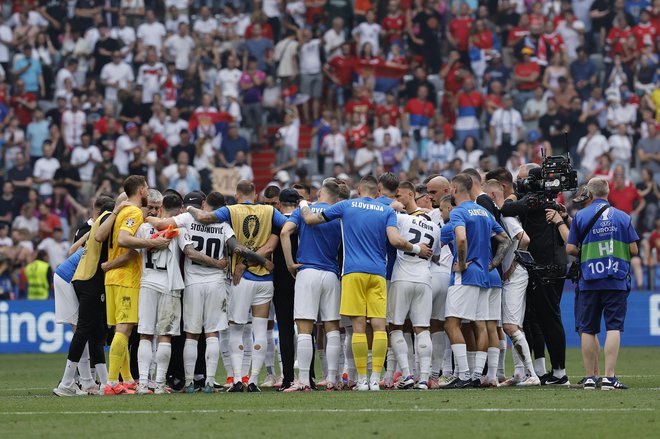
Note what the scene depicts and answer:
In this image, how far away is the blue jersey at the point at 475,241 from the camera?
15742mm

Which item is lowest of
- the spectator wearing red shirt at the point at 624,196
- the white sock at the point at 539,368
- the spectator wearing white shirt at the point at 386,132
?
the white sock at the point at 539,368

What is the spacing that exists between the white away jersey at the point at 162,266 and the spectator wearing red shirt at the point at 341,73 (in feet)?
58.1

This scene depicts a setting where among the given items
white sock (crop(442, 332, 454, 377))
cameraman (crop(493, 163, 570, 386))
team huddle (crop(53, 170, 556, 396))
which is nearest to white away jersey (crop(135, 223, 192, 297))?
team huddle (crop(53, 170, 556, 396))

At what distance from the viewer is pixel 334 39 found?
33.2 metres

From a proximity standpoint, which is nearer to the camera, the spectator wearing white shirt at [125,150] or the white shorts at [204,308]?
the white shorts at [204,308]

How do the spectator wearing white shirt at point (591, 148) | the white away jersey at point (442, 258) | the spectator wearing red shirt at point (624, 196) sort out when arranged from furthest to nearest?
the spectator wearing white shirt at point (591, 148), the spectator wearing red shirt at point (624, 196), the white away jersey at point (442, 258)

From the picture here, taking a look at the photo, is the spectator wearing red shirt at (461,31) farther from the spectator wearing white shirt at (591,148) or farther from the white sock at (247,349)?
the white sock at (247,349)

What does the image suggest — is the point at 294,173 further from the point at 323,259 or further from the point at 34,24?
the point at 323,259

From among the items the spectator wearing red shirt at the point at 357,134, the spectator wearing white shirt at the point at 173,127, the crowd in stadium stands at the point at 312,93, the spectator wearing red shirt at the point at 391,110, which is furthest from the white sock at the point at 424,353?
the spectator wearing white shirt at the point at 173,127

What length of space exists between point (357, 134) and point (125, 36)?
7.32 m

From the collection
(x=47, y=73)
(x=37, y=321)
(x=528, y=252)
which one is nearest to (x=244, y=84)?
(x=47, y=73)

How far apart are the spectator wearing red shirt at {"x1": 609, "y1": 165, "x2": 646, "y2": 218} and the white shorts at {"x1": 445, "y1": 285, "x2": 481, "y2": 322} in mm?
13404

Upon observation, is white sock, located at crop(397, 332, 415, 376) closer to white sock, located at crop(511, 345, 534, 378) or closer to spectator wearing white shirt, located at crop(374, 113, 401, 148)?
white sock, located at crop(511, 345, 534, 378)

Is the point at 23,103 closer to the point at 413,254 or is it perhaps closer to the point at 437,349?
the point at 437,349
